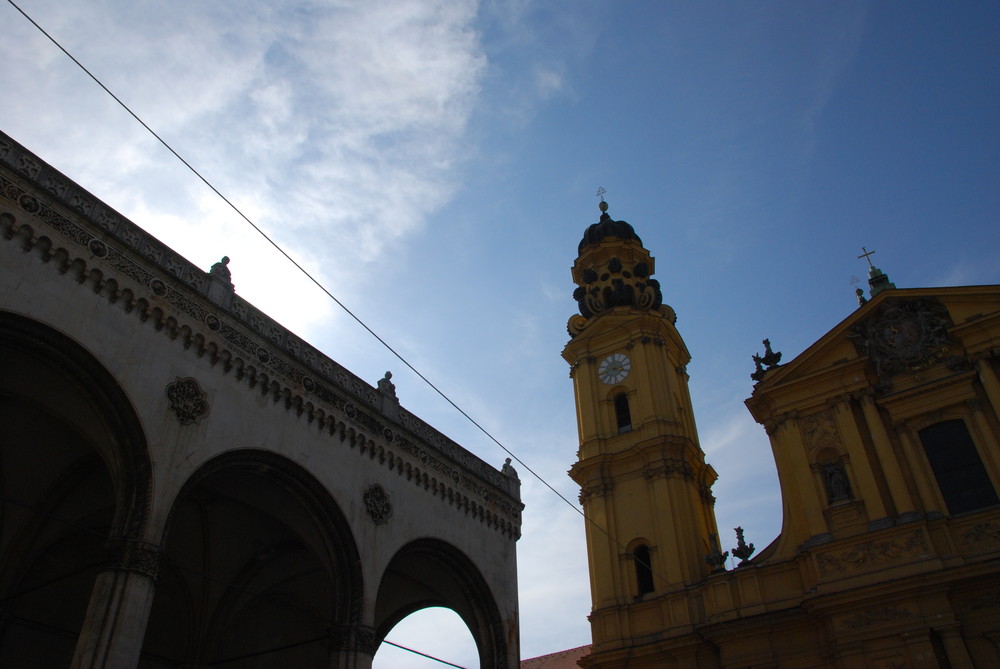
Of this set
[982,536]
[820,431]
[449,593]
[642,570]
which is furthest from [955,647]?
[449,593]

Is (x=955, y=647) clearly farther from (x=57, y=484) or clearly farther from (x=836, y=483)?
(x=57, y=484)

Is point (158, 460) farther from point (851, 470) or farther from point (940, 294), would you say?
point (940, 294)

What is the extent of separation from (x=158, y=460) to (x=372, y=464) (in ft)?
19.0

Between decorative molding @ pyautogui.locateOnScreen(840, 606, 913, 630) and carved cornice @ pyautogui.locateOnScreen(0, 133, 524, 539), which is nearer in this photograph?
carved cornice @ pyautogui.locateOnScreen(0, 133, 524, 539)

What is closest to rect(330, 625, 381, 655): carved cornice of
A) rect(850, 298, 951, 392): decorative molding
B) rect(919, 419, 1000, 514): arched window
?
rect(919, 419, 1000, 514): arched window

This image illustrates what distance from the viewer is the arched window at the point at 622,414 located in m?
33.3

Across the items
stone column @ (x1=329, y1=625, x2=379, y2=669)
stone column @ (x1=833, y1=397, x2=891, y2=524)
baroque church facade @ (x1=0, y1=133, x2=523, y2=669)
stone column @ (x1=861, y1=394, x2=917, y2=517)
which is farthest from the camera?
stone column @ (x1=833, y1=397, x2=891, y2=524)

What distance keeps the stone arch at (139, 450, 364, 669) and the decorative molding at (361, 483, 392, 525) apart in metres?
0.95

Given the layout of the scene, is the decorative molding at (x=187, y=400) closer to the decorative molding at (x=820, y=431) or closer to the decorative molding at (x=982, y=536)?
the decorative molding at (x=820, y=431)

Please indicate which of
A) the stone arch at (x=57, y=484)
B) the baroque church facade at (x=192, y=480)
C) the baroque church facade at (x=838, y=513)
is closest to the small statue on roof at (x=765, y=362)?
the baroque church facade at (x=838, y=513)

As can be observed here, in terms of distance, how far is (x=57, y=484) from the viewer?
1541 cm

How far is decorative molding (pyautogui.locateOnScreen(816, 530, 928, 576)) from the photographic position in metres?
22.1

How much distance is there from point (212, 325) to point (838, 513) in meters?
20.2

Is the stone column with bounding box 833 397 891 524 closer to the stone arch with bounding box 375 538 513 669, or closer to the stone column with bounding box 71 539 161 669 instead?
the stone arch with bounding box 375 538 513 669
